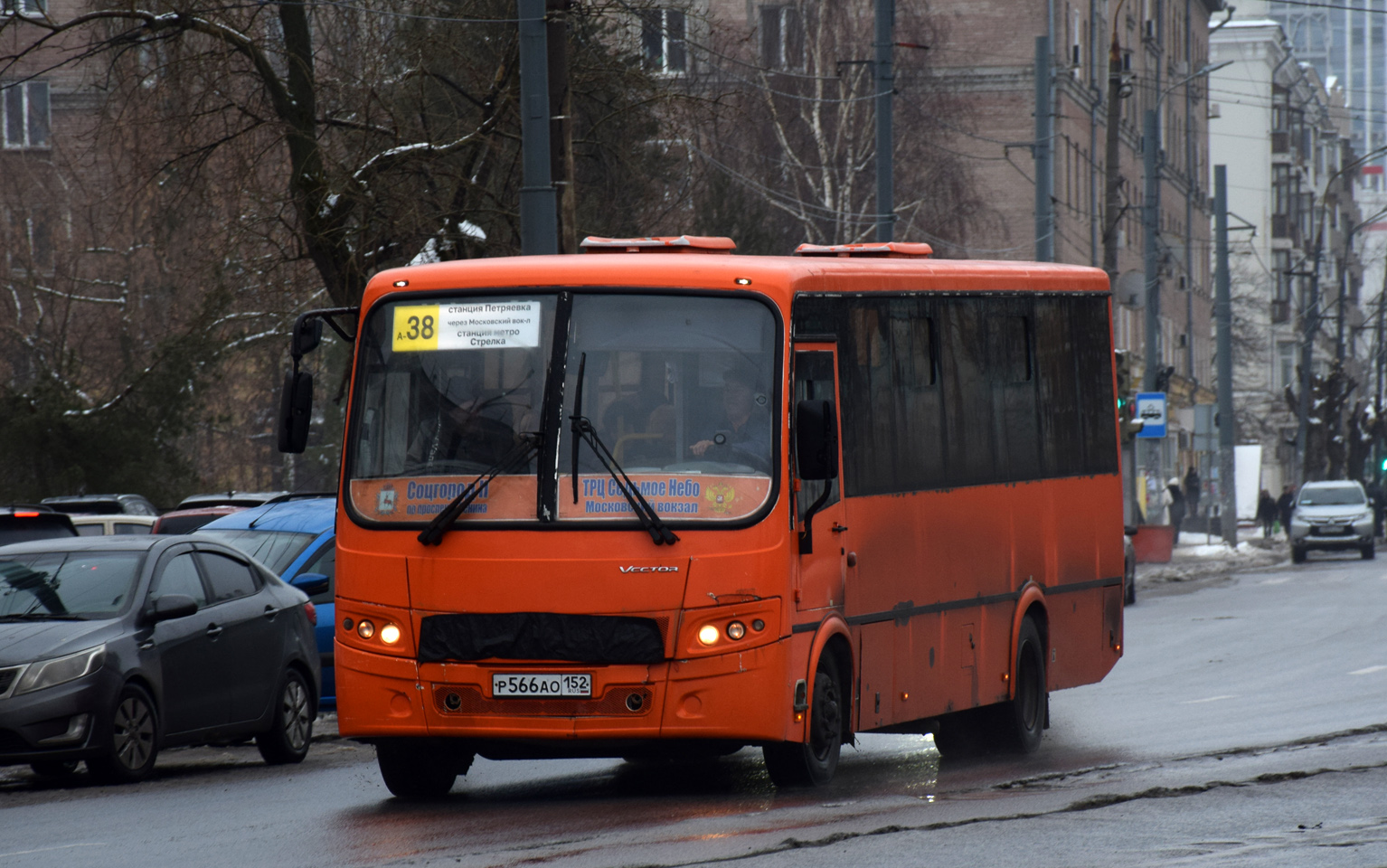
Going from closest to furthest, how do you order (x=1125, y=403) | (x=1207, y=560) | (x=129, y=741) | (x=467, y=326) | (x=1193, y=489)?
(x=467, y=326)
(x=129, y=741)
(x=1125, y=403)
(x=1207, y=560)
(x=1193, y=489)

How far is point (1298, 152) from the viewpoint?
112750 mm

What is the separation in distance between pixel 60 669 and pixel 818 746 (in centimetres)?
419

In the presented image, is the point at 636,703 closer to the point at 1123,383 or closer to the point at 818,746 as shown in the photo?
the point at 818,746

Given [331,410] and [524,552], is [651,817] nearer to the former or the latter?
[524,552]

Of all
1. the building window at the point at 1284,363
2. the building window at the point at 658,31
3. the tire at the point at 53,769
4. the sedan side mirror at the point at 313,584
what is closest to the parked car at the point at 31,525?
the sedan side mirror at the point at 313,584

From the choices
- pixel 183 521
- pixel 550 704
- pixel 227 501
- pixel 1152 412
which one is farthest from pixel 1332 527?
pixel 550 704

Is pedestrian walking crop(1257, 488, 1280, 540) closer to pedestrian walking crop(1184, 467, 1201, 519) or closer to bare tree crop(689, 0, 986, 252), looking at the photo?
pedestrian walking crop(1184, 467, 1201, 519)

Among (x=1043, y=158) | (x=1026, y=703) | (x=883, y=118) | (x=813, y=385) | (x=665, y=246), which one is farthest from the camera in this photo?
(x=1043, y=158)

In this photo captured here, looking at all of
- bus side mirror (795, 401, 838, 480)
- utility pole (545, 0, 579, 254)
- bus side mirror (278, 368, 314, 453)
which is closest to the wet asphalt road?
bus side mirror (795, 401, 838, 480)

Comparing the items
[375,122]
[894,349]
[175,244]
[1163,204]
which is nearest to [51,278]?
[175,244]

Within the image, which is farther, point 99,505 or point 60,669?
point 99,505

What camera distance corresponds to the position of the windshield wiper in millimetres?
10258

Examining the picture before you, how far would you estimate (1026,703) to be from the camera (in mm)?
13734

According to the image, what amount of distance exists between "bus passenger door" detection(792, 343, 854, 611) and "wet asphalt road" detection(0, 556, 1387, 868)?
1.00m
